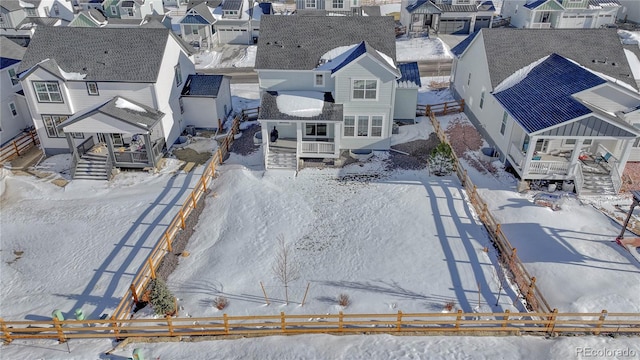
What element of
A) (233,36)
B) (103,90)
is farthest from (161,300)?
(233,36)

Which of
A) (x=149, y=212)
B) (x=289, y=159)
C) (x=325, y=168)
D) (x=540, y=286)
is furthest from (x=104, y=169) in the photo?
(x=540, y=286)

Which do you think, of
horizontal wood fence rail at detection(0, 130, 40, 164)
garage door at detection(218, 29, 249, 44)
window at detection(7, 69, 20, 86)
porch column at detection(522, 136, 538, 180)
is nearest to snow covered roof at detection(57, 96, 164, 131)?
horizontal wood fence rail at detection(0, 130, 40, 164)

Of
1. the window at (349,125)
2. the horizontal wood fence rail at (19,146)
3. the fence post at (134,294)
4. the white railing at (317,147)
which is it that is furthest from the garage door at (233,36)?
the fence post at (134,294)

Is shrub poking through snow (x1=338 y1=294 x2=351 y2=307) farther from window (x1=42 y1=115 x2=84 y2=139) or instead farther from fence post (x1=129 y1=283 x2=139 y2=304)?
window (x1=42 y1=115 x2=84 y2=139)

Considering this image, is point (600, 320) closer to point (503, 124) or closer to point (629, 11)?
point (503, 124)

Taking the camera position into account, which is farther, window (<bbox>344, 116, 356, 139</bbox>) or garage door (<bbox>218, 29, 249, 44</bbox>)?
garage door (<bbox>218, 29, 249, 44</bbox>)

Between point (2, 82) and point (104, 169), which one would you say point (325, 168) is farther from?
point (2, 82)
